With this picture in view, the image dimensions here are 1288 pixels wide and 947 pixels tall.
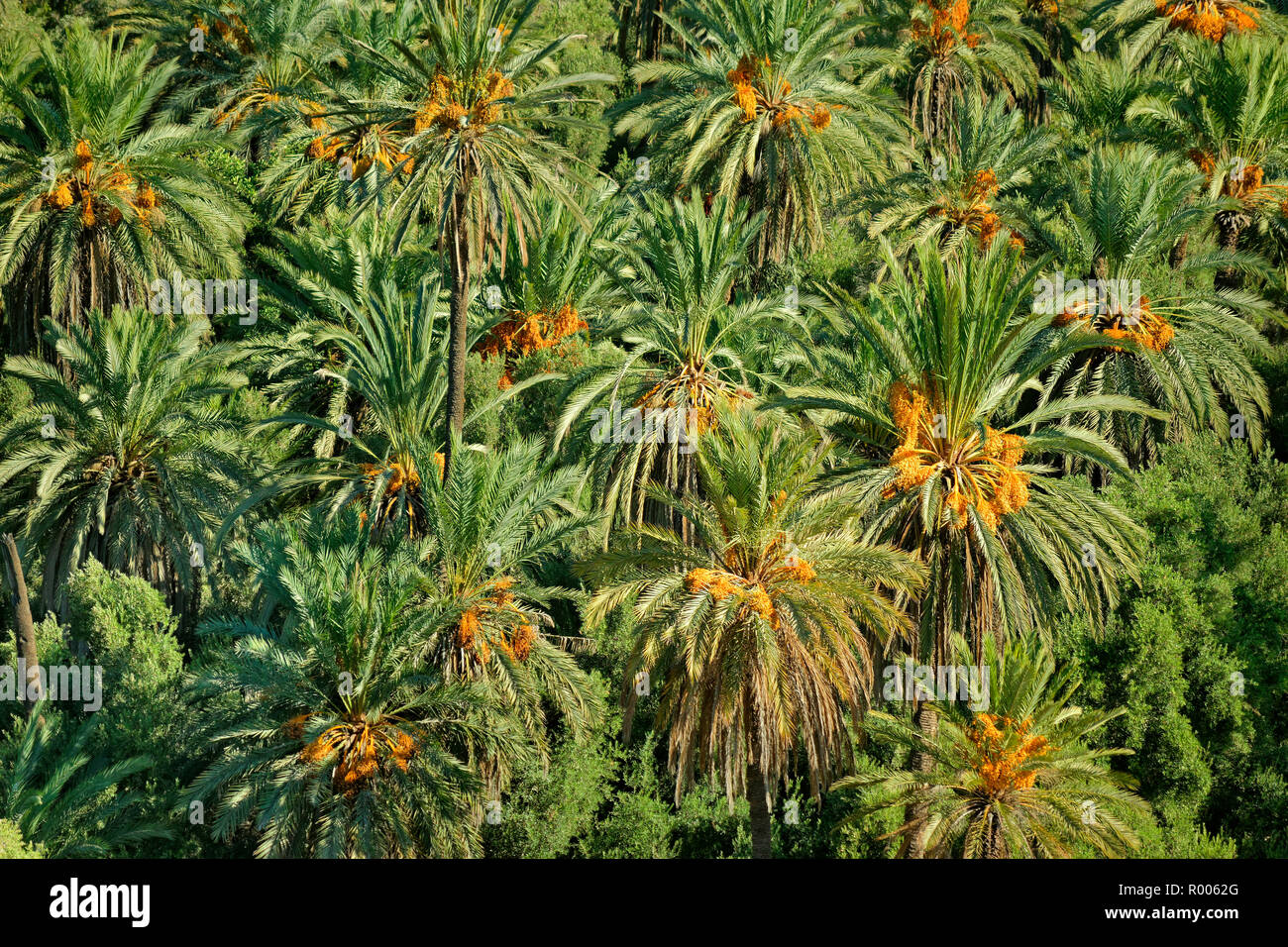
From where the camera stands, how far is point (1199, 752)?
25094mm

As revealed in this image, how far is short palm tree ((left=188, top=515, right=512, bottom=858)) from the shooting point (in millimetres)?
19875

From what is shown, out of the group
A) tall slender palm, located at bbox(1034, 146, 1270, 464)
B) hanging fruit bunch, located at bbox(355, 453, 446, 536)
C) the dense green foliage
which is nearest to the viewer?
the dense green foliage

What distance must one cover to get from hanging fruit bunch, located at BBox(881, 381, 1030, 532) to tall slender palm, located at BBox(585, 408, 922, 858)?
3.08 feet

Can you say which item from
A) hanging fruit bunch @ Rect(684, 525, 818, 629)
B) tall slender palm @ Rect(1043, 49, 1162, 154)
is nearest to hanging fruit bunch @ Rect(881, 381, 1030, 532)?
hanging fruit bunch @ Rect(684, 525, 818, 629)

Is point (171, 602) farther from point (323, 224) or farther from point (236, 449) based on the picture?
point (323, 224)

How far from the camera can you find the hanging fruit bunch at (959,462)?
1975 centimetres

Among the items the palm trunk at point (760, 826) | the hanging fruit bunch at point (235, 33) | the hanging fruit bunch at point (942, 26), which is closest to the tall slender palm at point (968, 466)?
the palm trunk at point (760, 826)

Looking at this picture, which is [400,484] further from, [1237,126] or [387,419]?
[1237,126]

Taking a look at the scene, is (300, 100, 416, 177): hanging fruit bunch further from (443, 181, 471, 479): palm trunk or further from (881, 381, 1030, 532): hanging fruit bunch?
(881, 381, 1030, 532): hanging fruit bunch

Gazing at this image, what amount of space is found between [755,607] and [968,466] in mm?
3413

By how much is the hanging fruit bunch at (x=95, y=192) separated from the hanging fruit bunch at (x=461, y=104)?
29.1ft

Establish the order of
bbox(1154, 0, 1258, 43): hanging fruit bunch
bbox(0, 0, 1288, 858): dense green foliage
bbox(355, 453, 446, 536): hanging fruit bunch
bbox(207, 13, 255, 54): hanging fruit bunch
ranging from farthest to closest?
bbox(207, 13, 255, 54): hanging fruit bunch < bbox(1154, 0, 1258, 43): hanging fruit bunch < bbox(355, 453, 446, 536): hanging fruit bunch < bbox(0, 0, 1288, 858): dense green foliage

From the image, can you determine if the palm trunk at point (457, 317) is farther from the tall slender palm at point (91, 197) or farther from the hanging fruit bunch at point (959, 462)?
the tall slender palm at point (91, 197)
